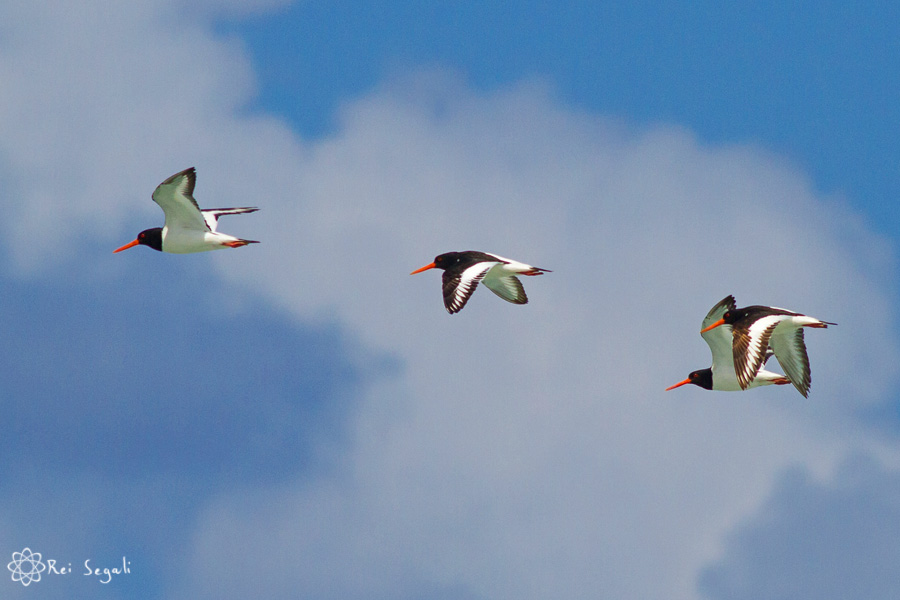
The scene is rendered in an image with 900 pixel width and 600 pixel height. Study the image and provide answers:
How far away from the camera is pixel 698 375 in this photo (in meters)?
23.2

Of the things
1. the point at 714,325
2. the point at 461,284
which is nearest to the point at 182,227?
the point at 461,284

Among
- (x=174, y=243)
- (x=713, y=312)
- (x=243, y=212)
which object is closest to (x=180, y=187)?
(x=174, y=243)

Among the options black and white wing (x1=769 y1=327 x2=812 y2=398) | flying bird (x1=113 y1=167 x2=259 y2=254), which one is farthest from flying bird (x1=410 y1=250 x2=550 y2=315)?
black and white wing (x1=769 y1=327 x2=812 y2=398)

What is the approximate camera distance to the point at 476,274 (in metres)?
21.6

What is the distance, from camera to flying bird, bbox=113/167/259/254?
20609mm

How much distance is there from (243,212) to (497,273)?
15.6ft

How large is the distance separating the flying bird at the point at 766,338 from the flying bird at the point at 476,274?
10.8ft

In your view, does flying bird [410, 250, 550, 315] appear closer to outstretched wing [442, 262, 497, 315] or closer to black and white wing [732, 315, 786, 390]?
outstretched wing [442, 262, 497, 315]

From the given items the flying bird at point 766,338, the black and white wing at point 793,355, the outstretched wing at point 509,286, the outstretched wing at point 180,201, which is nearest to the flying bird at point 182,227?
the outstretched wing at point 180,201

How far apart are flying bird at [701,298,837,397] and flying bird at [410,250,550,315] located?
330 centimetres

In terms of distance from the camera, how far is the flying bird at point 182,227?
20609mm

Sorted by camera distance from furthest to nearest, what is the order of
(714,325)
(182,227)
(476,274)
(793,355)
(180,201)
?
(182,227) → (476,274) → (180,201) → (793,355) → (714,325)

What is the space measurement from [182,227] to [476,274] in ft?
16.1

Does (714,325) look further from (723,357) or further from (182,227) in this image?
(182,227)
